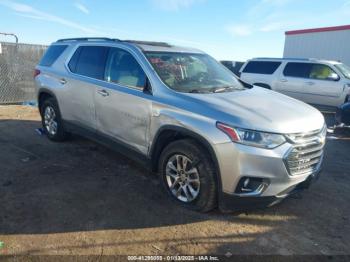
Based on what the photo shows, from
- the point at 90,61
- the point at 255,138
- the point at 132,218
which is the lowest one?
the point at 132,218

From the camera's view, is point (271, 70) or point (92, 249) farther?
point (271, 70)

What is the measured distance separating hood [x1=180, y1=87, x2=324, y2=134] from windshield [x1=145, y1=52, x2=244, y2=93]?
0.32 meters

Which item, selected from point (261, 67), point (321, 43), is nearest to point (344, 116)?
point (261, 67)

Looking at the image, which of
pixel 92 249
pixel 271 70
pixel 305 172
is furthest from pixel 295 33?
pixel 92 249

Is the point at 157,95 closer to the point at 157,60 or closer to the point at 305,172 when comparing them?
the point at 157,60

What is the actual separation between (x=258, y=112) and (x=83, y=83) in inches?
A: 113

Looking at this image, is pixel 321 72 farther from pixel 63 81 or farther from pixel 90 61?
pixel 63 81

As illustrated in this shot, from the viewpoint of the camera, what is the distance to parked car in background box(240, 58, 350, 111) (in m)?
10.5

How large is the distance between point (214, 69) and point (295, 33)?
1916 cm

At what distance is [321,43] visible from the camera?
20078 millimetres

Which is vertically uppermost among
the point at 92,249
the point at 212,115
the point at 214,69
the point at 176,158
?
the point at 214,69

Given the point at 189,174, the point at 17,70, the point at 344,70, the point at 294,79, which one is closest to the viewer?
the point at 189,174

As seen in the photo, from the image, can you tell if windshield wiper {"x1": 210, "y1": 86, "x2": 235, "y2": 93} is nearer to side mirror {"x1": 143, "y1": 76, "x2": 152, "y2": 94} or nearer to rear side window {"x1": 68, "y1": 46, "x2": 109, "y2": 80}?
side mirror {"x1": 143, "y1": 76, "x2": 152, "y2": 94}

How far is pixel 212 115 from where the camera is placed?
134 inches
